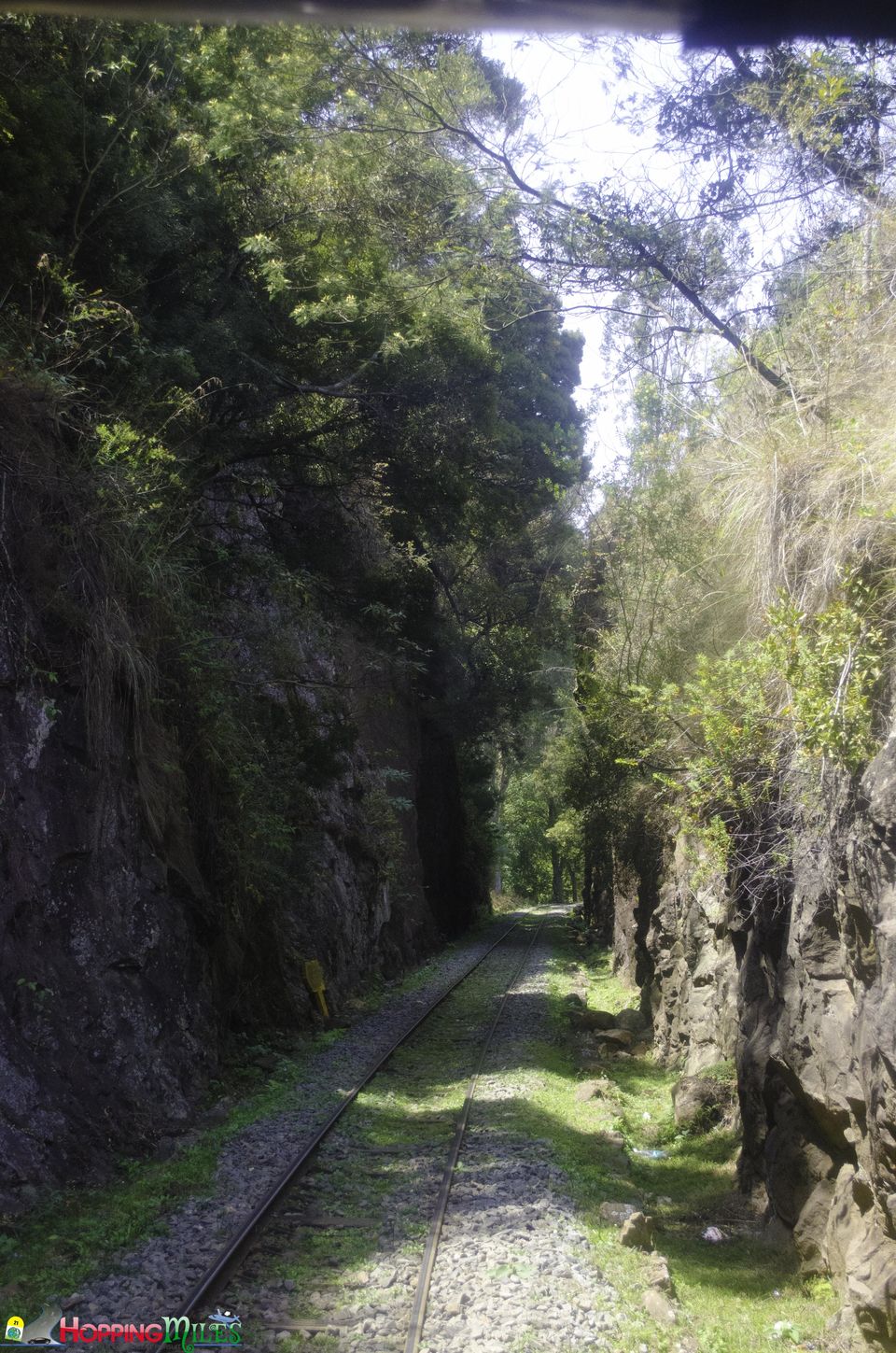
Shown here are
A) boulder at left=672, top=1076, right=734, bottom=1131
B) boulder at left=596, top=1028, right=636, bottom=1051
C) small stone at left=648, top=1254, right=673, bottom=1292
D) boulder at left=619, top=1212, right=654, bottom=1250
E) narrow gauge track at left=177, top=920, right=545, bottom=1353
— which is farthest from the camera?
boulder at left=596, top=1028, right=636, bottom=1051

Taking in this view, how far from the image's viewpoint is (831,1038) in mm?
6547

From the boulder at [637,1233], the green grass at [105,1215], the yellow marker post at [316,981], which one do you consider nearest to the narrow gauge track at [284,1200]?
the green grass at [105,1215]

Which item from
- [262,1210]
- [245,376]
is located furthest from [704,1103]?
[245,376]

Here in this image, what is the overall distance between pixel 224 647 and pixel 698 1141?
772 cm

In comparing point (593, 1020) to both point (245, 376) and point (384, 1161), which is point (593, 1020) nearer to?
point (384, 1161)

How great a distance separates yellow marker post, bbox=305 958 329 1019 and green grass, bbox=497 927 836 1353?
3.38 meters

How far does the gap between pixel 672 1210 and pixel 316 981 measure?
25.2 feet

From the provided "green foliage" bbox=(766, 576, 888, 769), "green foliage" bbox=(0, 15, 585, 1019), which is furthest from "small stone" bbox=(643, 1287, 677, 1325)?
"green foliage" bbox=(0, 15, 585, 1019)

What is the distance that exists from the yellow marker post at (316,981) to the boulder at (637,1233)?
8.35 metres

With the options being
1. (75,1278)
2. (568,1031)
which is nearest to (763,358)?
(75,1278)

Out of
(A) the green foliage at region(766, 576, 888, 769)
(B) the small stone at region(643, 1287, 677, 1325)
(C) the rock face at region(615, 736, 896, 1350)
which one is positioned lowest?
(B) the small stone at region(643, 1287, 677, 1325)

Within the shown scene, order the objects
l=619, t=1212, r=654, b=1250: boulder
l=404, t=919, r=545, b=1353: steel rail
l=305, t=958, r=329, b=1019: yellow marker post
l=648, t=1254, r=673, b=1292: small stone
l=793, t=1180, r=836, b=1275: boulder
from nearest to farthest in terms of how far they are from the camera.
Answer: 1. l=404, t=919, r=545, b=1353: steel rail
2. l=648, t=1254, r=673, b=1292: small stone
3. l=793, t=1180, r=836, b=1275: boulder
4. l=619, t=1212, r=654, b=1250: boulder
5. l=305, t=958, r=329, b=1019: yellow marker post

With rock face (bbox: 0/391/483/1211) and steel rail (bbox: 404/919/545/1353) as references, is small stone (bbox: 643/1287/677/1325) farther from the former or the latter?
rock face (bbox: 0/391/483/1211)

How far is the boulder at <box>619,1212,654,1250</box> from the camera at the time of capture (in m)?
6.80
